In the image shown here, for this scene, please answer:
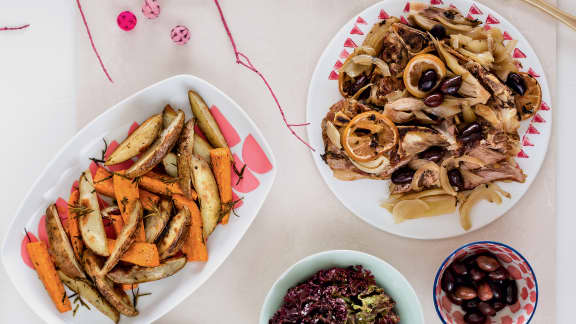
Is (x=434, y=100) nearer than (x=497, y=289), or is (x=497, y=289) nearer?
(x=434, y=100)

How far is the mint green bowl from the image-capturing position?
1.22 metres

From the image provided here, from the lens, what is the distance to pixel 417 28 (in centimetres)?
120

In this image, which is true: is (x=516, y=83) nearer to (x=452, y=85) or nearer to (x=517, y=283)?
(x=452, y=85)

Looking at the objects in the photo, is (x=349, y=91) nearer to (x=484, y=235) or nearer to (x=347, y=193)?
(x=347, y=193)

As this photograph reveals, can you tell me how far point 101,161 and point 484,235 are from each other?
113 centimetres

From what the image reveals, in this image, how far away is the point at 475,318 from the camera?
4.13 ft

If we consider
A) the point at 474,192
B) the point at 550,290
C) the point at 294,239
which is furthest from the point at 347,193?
the point at 550,290

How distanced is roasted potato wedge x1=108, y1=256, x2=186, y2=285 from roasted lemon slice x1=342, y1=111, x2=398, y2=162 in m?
0.55

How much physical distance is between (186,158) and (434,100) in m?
0.65

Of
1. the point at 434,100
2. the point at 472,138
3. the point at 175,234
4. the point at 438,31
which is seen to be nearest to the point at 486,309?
the point at 472,138

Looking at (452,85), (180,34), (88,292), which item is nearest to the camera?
(452,85)

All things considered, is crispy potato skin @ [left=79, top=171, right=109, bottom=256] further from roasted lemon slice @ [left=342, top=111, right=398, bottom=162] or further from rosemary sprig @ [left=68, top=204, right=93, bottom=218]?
roasted lemon slice @ [left=342, top=111, right=398, bottom=162]

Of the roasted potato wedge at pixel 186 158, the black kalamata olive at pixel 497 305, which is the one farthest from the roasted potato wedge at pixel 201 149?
the black kalamata olive at pixel 497 305

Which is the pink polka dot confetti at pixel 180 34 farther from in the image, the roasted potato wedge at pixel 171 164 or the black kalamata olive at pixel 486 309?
the black kalamata olive at pixel 486 309
